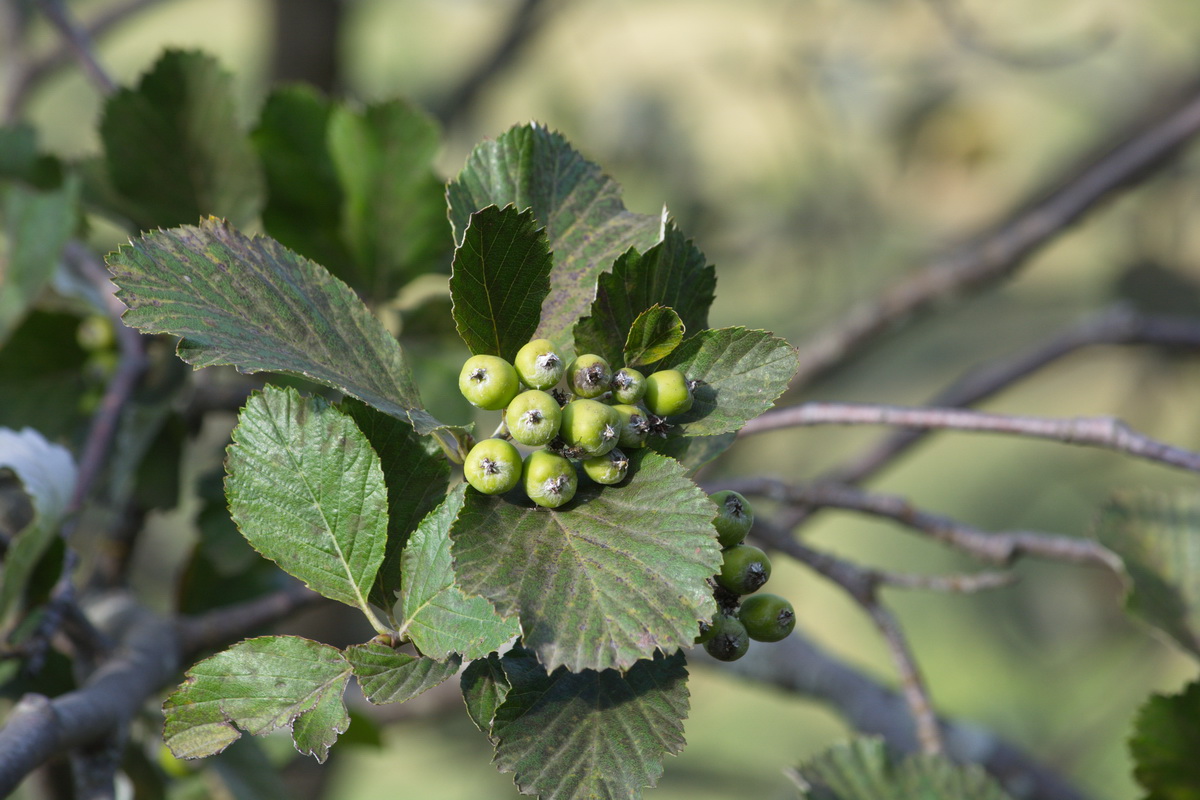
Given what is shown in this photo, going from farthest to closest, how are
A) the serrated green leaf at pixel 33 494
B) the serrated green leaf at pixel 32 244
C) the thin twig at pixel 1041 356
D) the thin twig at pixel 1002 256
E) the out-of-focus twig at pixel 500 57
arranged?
the out-of-focus twig at pixel 500 57 → the thin twig at pixel 1002 256 → the thin twig at pixel 1041 356 → the serrated green leaf at pixel 32 244 → the serrated green leaf at pixel 33 494

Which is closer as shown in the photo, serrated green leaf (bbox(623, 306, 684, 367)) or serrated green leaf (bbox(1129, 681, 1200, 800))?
serrated green leaf (bbox(623, 306, 684, 367))

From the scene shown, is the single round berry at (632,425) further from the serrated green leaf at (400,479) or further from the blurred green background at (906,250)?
the blurred green background at (906,250)

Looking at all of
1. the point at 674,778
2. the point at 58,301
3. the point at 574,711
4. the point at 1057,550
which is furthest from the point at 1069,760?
the point at 58,301

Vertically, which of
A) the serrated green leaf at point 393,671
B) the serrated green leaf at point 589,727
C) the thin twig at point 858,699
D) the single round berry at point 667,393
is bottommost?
the thin twig at point 858,699

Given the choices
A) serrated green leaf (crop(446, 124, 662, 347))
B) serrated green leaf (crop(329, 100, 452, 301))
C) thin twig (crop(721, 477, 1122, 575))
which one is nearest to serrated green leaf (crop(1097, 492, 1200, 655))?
thin twig (crop(721, 477, 1122, 575))

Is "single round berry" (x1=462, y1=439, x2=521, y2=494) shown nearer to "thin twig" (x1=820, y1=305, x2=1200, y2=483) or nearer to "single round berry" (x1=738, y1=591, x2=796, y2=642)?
"single round berry" (x1=738, y1=591, x2=796, y2=642)

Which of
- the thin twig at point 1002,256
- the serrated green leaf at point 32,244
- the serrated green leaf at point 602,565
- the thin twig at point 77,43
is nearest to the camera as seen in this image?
the serrated green leaf at point 602,565

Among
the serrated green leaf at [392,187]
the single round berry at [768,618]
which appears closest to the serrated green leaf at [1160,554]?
the single round berry at [768,618]
